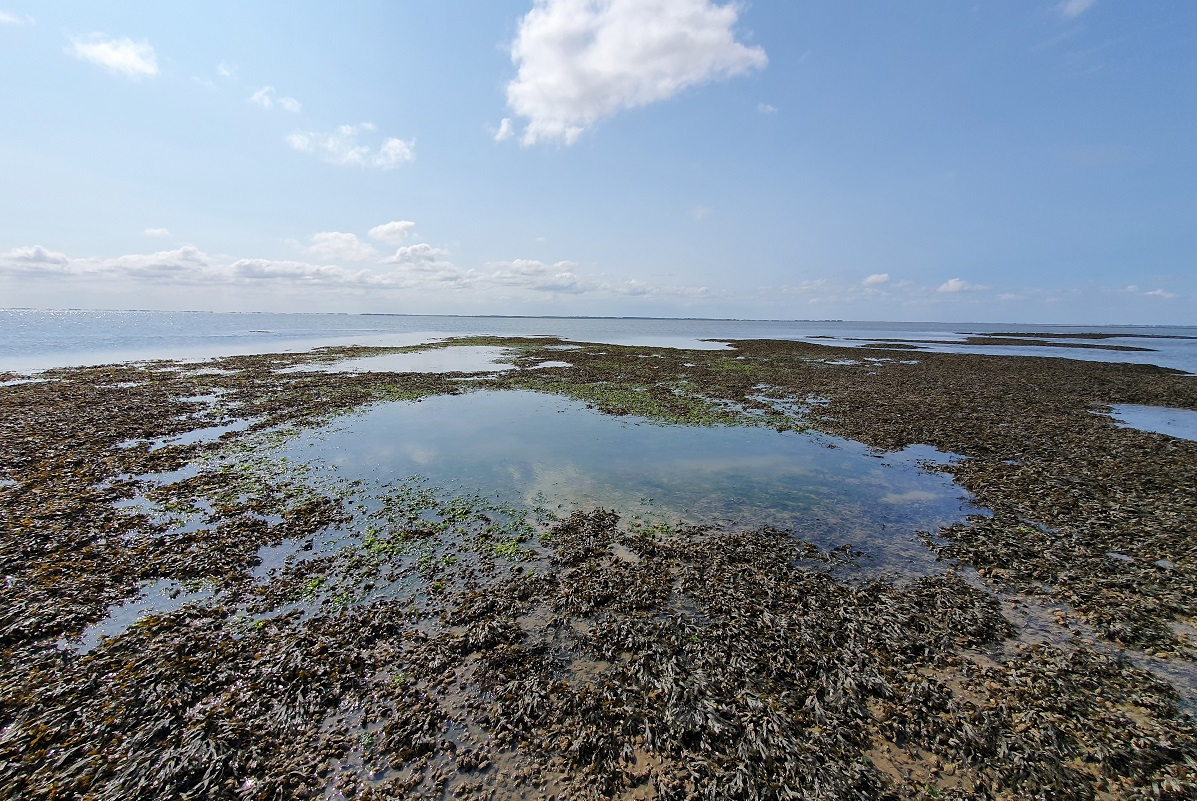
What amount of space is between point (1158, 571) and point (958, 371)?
3765cm

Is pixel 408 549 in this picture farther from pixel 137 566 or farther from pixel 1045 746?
pixel 1045 746

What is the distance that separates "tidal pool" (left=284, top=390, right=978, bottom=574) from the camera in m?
11.6

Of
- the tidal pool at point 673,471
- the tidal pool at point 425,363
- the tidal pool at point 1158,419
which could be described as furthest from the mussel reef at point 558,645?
the tidal pool at point 425,363

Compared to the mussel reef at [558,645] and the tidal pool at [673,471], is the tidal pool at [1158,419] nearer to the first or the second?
the mussel reef at [558,645]

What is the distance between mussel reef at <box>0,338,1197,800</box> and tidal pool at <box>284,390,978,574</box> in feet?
2.31

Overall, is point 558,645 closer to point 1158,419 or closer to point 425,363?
point 1158,419

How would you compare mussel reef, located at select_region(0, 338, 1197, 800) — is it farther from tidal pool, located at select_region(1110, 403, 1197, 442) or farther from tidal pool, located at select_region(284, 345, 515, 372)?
tidal pool, located at select_region(284, 345, 515, 372)

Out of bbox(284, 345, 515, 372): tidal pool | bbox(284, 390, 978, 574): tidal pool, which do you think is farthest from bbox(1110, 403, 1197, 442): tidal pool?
bbox(284, 345, 515, 372): tidal pool

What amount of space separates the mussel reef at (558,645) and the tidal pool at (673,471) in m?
0.70

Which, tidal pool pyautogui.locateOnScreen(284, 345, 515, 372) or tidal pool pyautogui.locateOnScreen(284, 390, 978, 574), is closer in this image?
tidal pool pyautogui.locateOnScreen(284, 390, 978, 574)

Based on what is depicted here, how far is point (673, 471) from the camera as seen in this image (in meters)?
15.0

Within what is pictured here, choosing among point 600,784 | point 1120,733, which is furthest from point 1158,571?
point 600,784

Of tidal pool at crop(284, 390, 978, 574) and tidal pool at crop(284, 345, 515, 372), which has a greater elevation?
tidal pool at crop(284, 345, 515, 372)

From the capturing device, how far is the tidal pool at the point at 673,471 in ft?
37.9
